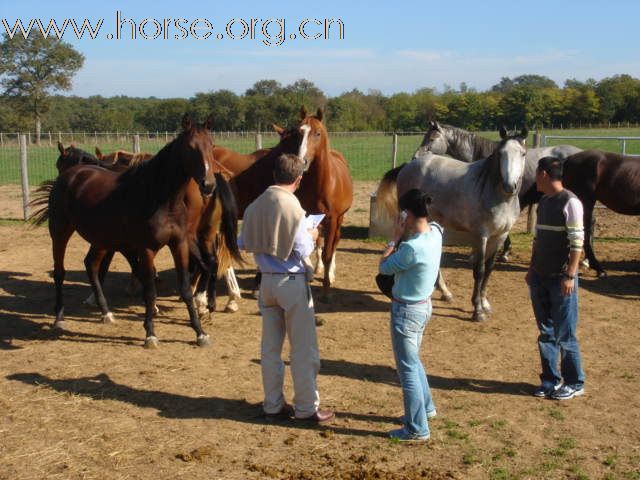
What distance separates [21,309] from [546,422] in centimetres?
615

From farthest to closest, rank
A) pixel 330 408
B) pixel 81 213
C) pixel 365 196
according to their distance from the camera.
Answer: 1. pixel 365 196
2. pixel 81 213
3. pixel 330 408

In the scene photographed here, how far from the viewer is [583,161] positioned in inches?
366

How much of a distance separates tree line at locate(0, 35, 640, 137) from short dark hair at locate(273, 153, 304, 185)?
38.3 meters

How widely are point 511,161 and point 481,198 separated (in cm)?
67

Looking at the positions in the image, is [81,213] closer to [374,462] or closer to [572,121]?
[374,462]

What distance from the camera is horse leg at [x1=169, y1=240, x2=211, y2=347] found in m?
6.18

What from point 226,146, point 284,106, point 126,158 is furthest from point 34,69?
point 126,158

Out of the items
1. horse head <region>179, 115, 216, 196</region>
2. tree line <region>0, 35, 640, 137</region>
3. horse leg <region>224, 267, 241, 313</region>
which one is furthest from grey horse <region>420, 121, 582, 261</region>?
tree line <region>0, 35, 640, 137</region>

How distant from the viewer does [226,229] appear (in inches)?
286

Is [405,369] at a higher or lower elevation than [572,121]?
lower

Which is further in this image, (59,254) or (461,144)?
(461,144)

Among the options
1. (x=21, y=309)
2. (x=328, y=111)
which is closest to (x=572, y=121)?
(x=328, y=111)

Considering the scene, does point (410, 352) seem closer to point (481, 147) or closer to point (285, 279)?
point (285, 279)

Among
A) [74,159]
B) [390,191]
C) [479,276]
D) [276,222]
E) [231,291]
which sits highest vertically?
[74,159]
